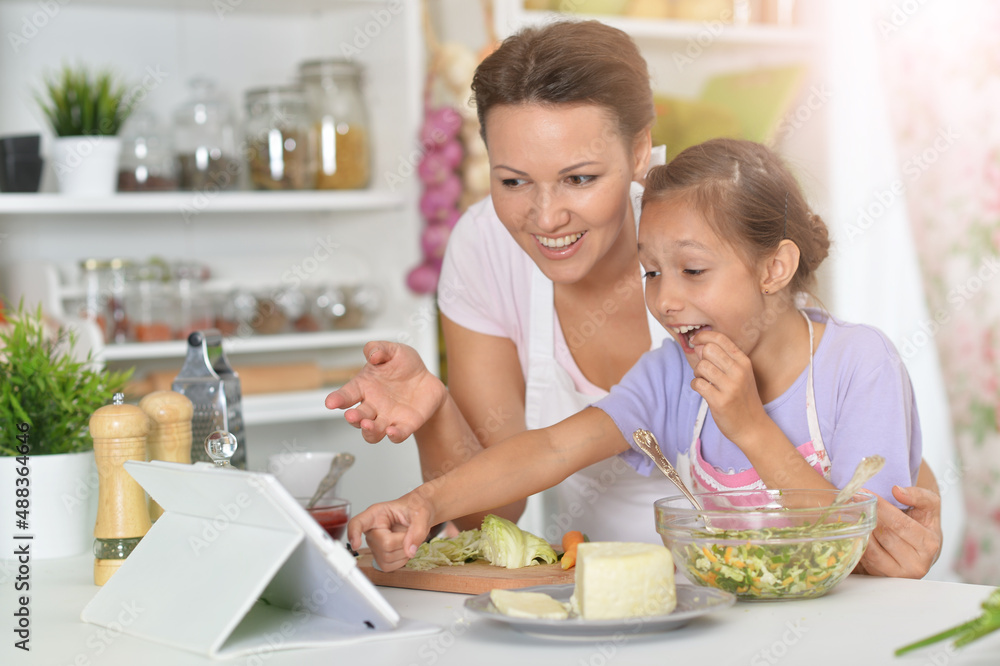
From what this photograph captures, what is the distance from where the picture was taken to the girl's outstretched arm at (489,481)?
1072 millimetres

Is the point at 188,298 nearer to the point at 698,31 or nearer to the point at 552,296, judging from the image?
the point at 552,296

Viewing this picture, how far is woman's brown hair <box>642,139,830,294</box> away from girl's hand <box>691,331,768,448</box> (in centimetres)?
14

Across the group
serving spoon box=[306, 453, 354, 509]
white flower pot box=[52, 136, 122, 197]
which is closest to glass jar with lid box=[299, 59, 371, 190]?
white flower pot box=[52, 136, 122, 197]

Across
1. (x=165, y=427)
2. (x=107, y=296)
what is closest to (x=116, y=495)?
(x=165, y=427)

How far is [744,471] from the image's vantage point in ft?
4.24

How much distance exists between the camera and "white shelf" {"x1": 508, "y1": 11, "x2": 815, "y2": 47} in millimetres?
2522

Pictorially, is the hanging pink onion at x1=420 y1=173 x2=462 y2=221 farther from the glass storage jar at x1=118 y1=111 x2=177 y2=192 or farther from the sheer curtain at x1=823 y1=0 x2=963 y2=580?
the sheer curtain at x1=823 y1=0 x2=963 y2=580

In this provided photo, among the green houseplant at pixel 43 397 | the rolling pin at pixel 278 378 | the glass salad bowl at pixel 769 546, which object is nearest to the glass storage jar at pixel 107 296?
the rolling pin at pixel 278 378

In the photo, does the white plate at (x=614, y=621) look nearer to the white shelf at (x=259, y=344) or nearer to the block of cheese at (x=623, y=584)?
the block of cheese at (x=623, y=584)

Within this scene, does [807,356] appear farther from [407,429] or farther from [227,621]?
[227,621]

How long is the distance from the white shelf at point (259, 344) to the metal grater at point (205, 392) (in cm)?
86

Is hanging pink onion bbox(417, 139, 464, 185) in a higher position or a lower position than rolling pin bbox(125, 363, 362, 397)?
higher

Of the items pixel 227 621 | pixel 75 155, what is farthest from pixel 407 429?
pixel 75 155

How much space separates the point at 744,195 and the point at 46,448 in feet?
3.10
